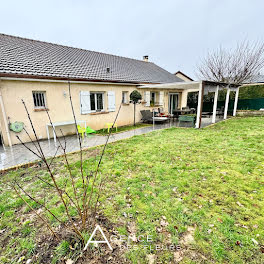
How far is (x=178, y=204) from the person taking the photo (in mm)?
2770

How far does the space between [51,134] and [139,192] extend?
6.04 m

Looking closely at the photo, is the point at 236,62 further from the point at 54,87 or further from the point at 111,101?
the point at 54,87

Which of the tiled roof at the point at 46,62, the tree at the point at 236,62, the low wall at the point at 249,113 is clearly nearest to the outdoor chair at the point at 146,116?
the tiled roof at the point at 46,62

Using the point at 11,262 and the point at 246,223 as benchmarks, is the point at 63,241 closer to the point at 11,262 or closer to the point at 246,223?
the point at 11,262

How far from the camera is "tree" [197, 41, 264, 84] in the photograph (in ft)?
52.9

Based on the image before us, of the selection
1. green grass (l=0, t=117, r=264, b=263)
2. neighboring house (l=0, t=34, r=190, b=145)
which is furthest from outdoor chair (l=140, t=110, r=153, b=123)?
green grass (l=0, t=117, r=264, b=263)

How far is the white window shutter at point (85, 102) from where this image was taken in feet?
Answer: 27.4

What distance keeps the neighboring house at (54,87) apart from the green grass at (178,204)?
3.40 m

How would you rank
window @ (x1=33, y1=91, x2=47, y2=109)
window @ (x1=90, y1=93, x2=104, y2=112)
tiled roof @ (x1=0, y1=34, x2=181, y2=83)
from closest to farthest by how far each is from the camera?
tiled roof @ (x1=0, y1=34, x2=181, y2=83)
window @ (x1=33, y1=91, x2=47, y2=109)
window @ (x1=90, y1=93, x2=104, y2=112)

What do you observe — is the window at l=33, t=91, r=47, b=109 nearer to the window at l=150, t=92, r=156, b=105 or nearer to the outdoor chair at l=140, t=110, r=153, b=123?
the outdoor chair at l=140, t=110, r=153, b=123

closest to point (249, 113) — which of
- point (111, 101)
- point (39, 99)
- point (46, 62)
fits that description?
point (111, 101)

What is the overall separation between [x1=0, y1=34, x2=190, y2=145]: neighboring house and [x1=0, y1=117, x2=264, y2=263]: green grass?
3.40m

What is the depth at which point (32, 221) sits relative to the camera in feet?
8.20

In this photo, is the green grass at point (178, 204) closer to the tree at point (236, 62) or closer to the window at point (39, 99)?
the window at point (39, 99)
